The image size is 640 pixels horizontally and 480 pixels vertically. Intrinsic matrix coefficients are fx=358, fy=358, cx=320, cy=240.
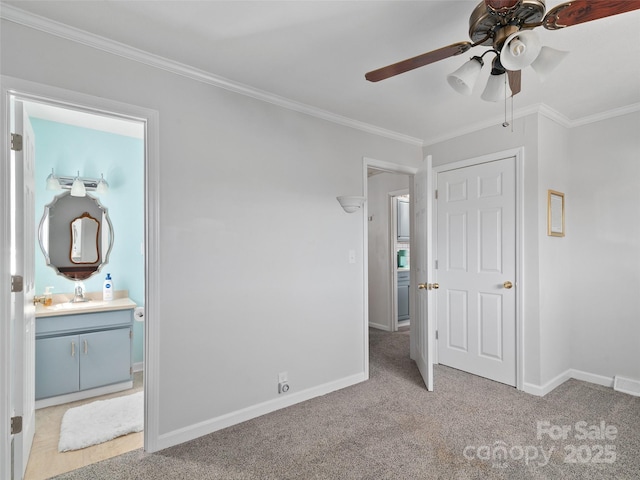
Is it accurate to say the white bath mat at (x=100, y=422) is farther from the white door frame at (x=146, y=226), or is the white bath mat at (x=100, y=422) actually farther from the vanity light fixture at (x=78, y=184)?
the vanity light fixture at (x=78, y=184)

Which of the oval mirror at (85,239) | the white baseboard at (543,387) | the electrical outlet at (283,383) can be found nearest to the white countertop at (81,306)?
the oval mirror at (85,239)

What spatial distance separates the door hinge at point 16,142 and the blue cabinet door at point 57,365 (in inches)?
70.9

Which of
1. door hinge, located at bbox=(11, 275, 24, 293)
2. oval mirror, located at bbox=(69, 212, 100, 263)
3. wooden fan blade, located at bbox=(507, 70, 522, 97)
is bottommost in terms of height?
door hinge, located at bbox=(11, 275, 24, 293)

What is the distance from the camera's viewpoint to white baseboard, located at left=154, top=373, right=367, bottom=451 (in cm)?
225

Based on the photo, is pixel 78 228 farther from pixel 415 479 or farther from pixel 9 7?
pixel 415 479

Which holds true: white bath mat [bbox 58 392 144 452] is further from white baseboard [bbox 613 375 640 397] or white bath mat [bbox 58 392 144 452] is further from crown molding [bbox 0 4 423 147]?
white baseboard [bbox 613 375 640 397]

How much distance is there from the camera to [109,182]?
142 inches

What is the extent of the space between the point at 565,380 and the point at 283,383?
8.43ft

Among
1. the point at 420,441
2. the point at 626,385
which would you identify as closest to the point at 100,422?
the point at 420,441

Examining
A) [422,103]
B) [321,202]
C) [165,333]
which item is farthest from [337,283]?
[422,103]

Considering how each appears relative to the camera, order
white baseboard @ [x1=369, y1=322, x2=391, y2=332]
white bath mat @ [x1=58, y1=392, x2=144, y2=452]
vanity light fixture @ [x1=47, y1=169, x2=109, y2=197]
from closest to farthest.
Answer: white bath mat @ [x1=58, y1=392, x2=144, y2=452] < vanity light fixture @ [x1=47, y1=169, x2=109, y2=197] < white baseboard @ [x1=369, y1=322, x2=391, y2=332]

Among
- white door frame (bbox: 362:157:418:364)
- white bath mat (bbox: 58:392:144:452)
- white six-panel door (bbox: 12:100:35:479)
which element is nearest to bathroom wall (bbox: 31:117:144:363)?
white bath mat (bbox: 58:392:144:452)

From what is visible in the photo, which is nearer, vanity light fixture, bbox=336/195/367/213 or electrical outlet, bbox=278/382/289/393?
electrical outlet, bbox=278/382/289/393

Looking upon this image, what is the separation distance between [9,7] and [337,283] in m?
2.65
